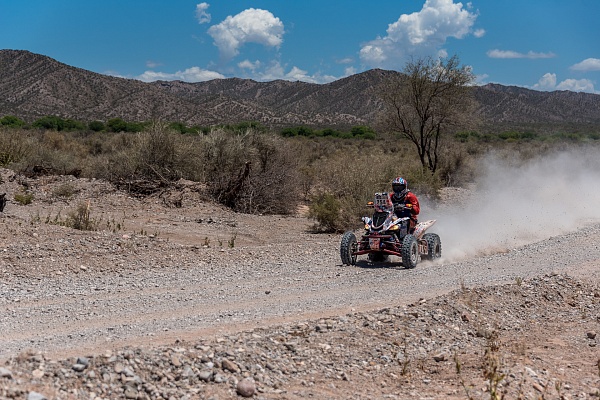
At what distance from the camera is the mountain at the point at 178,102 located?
7800 centimetres

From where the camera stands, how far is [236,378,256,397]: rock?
5863 mm

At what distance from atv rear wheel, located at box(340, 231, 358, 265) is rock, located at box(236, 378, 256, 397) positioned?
6485 millimetres

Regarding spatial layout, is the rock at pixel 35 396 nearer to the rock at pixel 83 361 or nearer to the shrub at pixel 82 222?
the rock at pixel 83 361

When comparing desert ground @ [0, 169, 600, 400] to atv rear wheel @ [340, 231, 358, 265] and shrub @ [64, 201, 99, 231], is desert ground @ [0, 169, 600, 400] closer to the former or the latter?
atv rear wheel @ [340, 231, 358, 265]

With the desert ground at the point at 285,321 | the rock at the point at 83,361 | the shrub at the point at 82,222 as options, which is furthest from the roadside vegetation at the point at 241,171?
the rock at the point at 83,361

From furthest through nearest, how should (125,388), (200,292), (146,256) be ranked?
1. (146,256)
2. (200,292)
3. (125,388)

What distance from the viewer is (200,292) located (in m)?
9.97

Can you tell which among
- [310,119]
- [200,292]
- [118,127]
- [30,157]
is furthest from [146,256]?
[310,119]

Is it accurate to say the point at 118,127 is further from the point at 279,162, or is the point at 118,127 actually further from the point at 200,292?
the point at 200,292

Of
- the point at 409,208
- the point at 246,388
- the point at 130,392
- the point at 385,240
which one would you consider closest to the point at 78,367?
the point at 130,392

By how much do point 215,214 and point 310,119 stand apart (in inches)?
3183

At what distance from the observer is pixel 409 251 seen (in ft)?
38.9

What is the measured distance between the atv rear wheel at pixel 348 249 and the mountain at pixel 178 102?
132 ft

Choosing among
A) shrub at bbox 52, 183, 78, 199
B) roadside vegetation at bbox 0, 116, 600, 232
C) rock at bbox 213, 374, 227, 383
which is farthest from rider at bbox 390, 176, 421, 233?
shrub at bbox 52, 183, 78, 199
